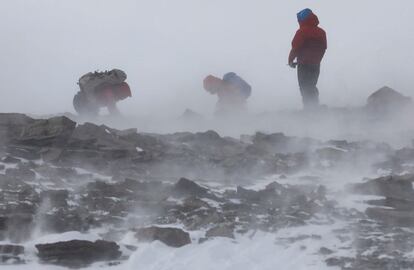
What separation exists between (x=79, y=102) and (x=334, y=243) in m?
8.37

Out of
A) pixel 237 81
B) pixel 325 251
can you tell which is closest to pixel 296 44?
pixel 237 81

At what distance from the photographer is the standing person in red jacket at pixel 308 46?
43.5 ft

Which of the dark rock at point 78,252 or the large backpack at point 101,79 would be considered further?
the large backpack at point 101,79

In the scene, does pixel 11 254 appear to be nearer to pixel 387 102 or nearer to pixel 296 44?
pixel 296 44

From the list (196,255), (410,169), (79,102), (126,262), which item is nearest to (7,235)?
(126,262)

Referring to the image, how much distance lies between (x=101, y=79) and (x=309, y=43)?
3.91 meters

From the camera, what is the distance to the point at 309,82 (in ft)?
44.9

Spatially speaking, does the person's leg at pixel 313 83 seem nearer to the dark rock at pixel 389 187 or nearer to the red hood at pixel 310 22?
the red hood at pixel 310 22

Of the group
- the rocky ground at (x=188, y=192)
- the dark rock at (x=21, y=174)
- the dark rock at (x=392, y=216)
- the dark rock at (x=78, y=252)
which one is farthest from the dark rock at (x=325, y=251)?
the dark rock at (x=21, y=174)

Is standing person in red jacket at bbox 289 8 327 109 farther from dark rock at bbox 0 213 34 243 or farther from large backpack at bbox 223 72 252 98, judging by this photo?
dark rock at bbox 0 213 34 243

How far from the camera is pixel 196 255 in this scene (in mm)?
6996

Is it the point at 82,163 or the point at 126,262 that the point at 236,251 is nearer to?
the point at 126,262

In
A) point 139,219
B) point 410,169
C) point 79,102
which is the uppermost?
point 79,102

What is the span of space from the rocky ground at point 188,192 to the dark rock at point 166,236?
10mm
